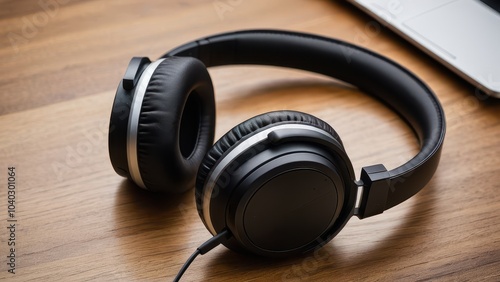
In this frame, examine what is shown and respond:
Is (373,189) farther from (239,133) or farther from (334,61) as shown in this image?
(334,61)

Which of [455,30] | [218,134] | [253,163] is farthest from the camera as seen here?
[455,30]

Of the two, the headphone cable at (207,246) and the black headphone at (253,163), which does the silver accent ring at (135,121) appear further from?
the headphone cable at (207,246)

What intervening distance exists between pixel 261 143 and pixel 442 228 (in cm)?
30

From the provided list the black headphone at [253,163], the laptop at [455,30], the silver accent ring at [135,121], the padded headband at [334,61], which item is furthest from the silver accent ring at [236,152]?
the laptop at [455,30]

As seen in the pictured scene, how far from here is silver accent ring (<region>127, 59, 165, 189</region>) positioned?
2.68ft

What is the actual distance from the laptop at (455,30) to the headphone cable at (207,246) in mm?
525

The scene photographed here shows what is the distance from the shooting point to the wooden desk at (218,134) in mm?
847

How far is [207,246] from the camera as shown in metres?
0.78

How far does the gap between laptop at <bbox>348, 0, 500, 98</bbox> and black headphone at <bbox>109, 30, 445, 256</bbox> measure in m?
0.16

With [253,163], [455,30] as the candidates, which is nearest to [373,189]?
[253,163]

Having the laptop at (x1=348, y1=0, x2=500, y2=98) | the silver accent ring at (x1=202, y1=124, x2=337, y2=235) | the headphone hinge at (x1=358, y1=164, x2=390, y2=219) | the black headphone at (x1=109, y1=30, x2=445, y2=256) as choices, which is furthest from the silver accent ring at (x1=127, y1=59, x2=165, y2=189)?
the laptop at (x1=348, y1=0, x2=500, y2=98)

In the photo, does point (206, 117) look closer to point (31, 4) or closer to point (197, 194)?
point (197, 194)

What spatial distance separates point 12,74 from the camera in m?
1.13

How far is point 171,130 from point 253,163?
0.13m
